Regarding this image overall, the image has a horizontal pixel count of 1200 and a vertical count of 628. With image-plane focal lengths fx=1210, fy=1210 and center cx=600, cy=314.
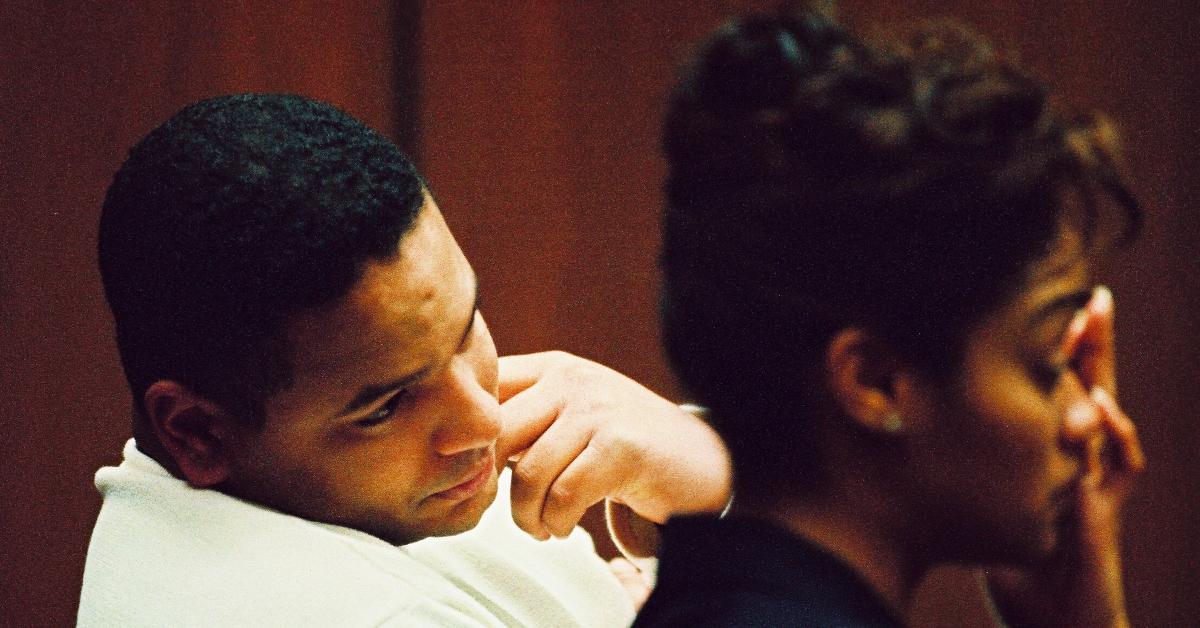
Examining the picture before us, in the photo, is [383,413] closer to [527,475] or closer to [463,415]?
[463,415]

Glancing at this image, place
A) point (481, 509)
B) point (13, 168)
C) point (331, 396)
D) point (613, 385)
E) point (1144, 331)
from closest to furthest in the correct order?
point (331, 396) < point (481, 509) < point (613, 385) < point (13, 168) < point (1144, 331)

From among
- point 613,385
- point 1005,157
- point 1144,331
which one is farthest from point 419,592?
point 1144,331

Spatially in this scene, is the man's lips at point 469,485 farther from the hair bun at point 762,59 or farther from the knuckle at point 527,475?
the hair bun at point 762,59

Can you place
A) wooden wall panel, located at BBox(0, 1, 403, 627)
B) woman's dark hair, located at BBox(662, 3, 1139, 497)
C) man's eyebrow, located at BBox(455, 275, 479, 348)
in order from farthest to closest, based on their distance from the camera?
1. wooden wall panel, located at BBox(0, 1, 403, 627)
2. man's eyebrow, located at BBox(455, 275, 479, 348)
3. woman's dark hair, located at BBox(662, 3, 1139, 497)

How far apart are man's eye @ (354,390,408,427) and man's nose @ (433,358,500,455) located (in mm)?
40

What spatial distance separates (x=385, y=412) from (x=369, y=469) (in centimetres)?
6

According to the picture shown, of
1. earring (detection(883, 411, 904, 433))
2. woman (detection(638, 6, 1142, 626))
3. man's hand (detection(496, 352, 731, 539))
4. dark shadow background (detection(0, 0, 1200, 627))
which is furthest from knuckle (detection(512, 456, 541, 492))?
dark shadow background (detection(0, 0, 1200, 627))

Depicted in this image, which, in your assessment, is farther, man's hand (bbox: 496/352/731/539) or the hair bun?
man's hand (bbox: 496/352/731/539)

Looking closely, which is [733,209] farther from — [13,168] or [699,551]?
[13,168]

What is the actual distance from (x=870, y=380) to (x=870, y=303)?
0.16 ft

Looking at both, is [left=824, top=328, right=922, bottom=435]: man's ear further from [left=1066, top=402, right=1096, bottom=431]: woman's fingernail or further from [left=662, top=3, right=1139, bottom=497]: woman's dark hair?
[left=1066, top=402, right=1096, bottom=431]: woman's fingernail

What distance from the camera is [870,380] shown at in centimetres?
76

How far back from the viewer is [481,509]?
1.16 m

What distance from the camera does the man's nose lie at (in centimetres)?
109
